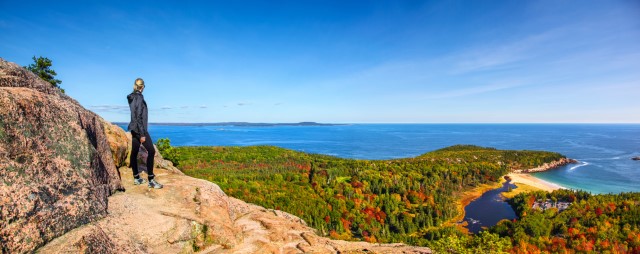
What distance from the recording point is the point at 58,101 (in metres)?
10.3

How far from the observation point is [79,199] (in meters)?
9.36

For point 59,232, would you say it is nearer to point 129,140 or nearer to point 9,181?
point 9,181

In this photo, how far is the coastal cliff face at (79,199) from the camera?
788 cm

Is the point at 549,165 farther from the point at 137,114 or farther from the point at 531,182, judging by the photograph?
the point at 137,114

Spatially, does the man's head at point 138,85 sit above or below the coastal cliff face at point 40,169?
above

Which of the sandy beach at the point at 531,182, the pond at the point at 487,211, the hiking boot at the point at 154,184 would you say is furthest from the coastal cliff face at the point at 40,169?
the sandy beach at the point at 531,182

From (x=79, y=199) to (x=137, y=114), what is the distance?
3704 mm

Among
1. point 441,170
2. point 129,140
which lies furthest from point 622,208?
point 129,140

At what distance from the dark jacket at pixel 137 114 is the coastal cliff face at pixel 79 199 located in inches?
60.3

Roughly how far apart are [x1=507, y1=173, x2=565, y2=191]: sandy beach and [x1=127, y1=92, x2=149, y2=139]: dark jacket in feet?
431

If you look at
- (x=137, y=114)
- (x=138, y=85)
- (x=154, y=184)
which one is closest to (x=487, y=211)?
(x=154, y=184)

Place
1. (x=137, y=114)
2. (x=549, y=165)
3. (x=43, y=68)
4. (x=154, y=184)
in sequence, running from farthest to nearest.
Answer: (x=549, y=165), (x=43, y=68), (x=154, y=184), (x=137, y=114)

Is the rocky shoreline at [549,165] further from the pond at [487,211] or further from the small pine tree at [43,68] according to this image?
the small pine tree at [43,68]

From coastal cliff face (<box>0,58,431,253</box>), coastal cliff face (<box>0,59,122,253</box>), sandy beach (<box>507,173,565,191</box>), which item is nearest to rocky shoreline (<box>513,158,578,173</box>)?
sandy beach (<box>507,173,565,191</box>)
